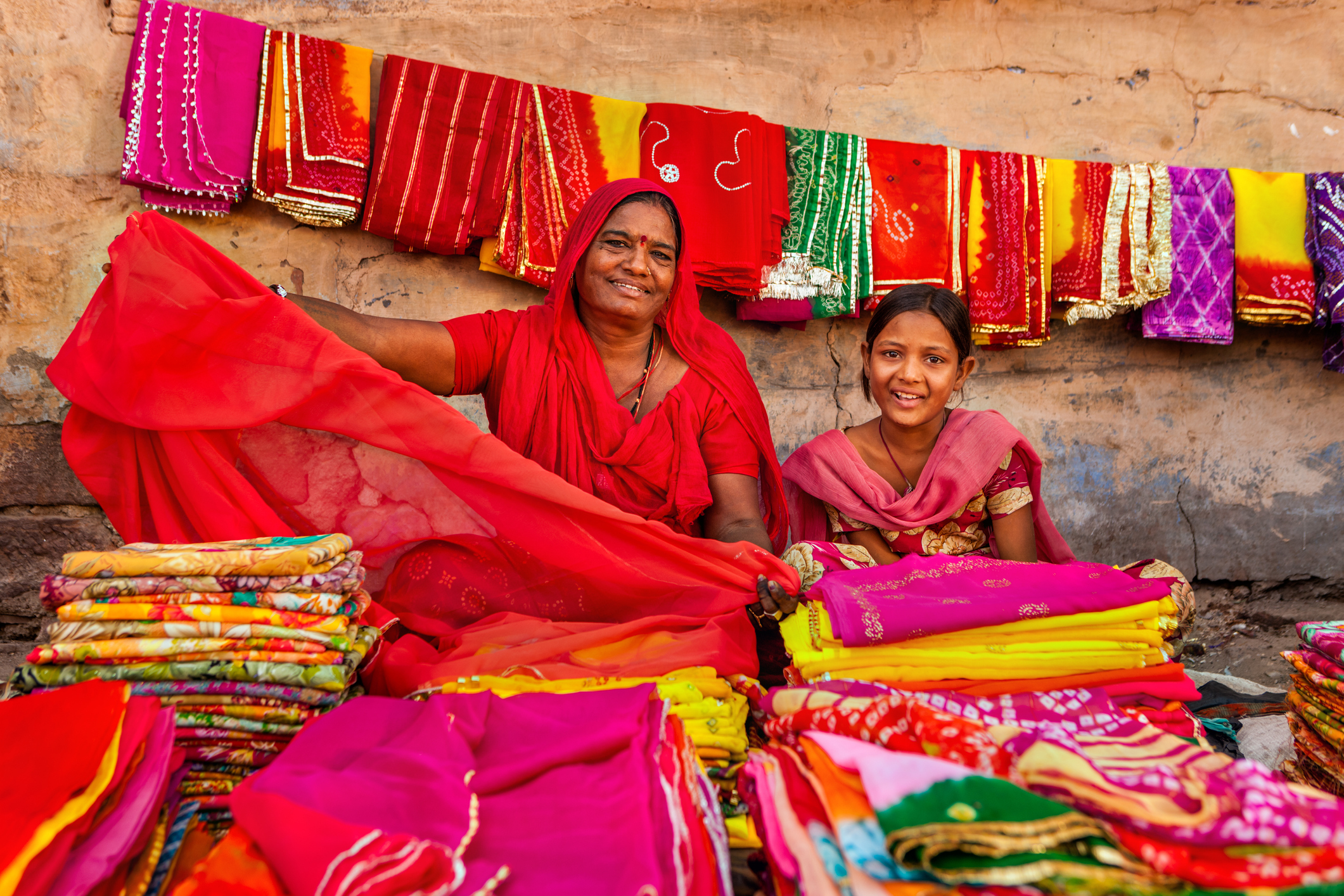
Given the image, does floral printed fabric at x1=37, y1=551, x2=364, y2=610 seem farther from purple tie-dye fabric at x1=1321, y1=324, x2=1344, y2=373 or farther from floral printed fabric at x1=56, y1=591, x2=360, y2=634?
purple tie-dye fabric at x1=1321, y1=324, x2=1344, y2=373

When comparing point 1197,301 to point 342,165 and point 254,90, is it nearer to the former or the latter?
point 342,165

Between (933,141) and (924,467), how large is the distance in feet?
6.95

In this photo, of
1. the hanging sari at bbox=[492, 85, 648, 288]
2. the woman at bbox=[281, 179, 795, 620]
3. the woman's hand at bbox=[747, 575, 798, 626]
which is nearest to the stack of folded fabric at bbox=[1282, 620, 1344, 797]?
the woman's hand at bbox=[747, 575, 798, 626]

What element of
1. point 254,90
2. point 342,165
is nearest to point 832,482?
point 342,165

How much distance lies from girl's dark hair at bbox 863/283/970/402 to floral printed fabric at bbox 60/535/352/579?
1.78 m

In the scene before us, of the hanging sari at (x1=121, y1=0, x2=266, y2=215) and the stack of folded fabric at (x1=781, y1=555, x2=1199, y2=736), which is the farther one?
the hanging sari at (x1=121, y1=0, x2=266, y2=215)

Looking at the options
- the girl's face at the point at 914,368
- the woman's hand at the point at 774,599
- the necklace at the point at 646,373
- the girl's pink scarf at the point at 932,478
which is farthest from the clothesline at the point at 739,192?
the woman's hand at the point at 774,599

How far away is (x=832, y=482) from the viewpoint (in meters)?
2.50

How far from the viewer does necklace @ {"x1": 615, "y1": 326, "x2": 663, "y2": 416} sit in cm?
260

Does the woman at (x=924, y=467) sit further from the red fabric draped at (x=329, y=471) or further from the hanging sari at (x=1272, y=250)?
the hanging sari at (x=1272, y=250)

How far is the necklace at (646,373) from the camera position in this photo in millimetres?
2600

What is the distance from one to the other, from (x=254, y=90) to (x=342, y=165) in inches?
14.6

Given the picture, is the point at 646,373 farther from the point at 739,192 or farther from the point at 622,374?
the point at 739,192

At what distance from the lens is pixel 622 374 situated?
2.67 m
